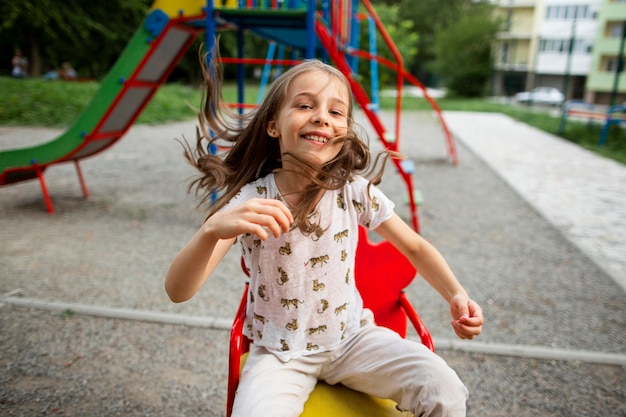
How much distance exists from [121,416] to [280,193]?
1.20 metres

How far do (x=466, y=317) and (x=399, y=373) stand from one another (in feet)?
0.73

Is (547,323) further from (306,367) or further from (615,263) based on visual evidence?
(306,367)

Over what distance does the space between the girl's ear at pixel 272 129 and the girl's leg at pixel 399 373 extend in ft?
2.01

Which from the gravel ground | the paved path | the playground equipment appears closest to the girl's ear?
the gravel ground

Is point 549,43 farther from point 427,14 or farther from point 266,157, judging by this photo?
point 266,157

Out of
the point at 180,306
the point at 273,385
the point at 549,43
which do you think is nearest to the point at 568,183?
the point at 180,306

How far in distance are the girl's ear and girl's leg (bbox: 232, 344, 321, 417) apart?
59 centimetres

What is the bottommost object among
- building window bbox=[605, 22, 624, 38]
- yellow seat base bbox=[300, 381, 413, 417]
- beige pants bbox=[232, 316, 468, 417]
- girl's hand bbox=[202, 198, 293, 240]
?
yellow seat base bbox=[300, 381, 413, 417]

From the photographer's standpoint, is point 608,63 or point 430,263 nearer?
point 430,263

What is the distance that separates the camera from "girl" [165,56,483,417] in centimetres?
115

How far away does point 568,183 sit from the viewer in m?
6.33

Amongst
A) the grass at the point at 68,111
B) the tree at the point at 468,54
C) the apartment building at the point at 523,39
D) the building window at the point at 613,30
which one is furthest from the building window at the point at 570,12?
the grass at the point at 68,111

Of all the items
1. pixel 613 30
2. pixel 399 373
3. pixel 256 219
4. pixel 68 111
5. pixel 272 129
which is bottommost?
pixel 68 111

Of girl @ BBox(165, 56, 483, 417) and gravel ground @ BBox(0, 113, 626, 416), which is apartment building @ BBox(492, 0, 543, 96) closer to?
gravel ground @ BBox(0, 113, 626, 416)
